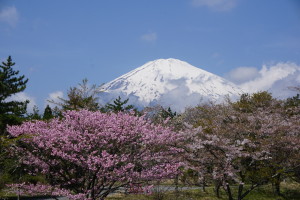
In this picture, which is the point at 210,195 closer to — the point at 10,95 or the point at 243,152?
the point at 243,152

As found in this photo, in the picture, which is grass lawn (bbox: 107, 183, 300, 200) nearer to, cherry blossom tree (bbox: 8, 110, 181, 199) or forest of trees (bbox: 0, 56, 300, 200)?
forest of trees (bbox: 0, 56, 300, 200)

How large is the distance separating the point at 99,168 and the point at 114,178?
0.52 metres

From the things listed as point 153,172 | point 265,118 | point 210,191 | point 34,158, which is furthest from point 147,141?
point 210,191

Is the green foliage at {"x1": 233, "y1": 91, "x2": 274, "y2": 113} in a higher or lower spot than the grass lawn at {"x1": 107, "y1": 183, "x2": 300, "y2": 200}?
higher

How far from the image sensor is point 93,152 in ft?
25.3

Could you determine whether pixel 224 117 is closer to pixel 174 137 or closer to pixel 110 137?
pixel 174 137

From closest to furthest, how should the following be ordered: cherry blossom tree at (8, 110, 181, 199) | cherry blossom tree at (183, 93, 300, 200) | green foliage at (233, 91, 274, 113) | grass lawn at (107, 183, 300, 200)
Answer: cherry blossom tree at (8, 110, 181, 199) → cherry blossom tree at (183, 93, 300, 200) → grass lawn at (107, 183, 300, 200) → green foliage at (233, 91, 274, 113)

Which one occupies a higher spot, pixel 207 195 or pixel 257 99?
pixel 257 99

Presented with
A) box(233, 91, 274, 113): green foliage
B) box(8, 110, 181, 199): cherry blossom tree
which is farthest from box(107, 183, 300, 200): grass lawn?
box(233, 91, 274, 113): green foliage

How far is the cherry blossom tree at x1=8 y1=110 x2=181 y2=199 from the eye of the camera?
7957mm

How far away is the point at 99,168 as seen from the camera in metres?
7.91

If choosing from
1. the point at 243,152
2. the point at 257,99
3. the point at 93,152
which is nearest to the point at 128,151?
the point at 93,152

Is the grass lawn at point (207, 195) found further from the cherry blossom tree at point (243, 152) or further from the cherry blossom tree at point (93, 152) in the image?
the cherry blossom tree at point (93, 152)

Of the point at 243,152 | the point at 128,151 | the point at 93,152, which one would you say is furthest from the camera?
the point at 243,152
